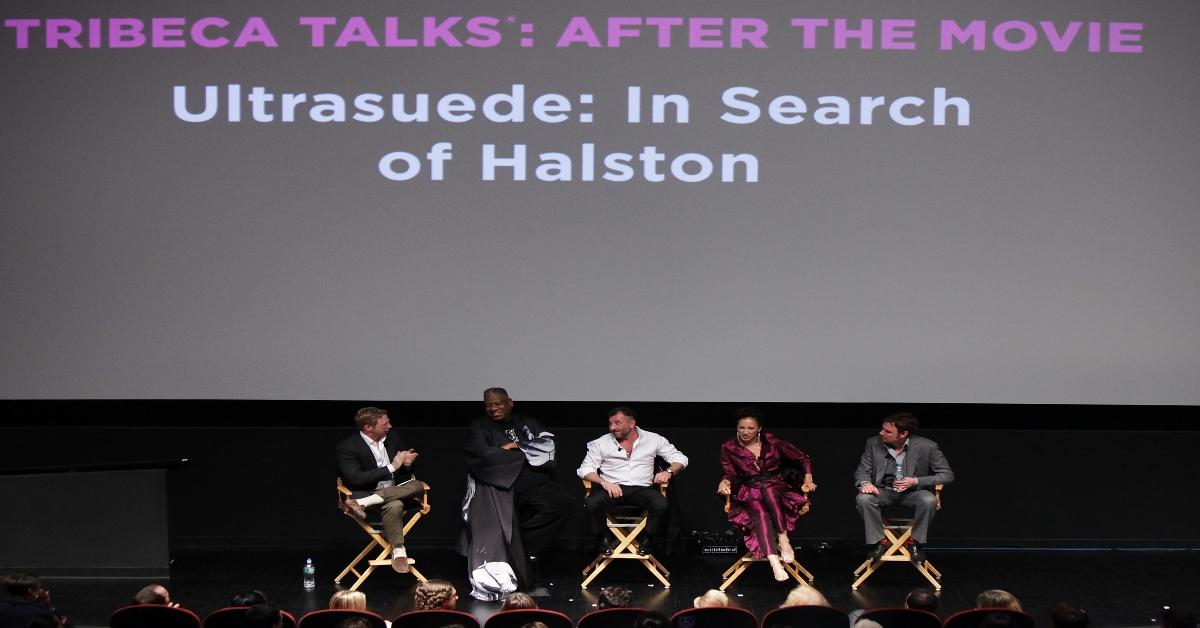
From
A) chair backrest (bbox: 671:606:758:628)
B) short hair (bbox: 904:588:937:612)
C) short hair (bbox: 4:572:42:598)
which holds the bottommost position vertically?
chair backrest (bbox: 671:606:758:628)

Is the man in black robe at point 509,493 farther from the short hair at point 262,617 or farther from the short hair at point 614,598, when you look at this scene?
the short hair at point 262,617

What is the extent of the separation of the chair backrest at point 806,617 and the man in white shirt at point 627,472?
2.08 meters

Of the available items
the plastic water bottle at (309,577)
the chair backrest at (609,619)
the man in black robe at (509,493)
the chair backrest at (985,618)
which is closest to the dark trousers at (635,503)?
the man in black robe at (509,493)

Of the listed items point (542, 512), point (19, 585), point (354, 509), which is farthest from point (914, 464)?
point (19, 585)

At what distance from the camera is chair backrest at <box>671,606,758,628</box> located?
15.7ft

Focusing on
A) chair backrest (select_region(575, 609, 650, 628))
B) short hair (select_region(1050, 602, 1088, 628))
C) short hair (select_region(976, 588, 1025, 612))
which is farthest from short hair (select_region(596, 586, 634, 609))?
short hair (select_region(1050, 602, 1088, 628))

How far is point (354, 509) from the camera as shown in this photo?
6715 millimetres

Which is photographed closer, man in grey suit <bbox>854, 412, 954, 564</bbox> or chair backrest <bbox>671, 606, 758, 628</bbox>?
chair backrest <bbox>671, 606, 758, 628</bbox>

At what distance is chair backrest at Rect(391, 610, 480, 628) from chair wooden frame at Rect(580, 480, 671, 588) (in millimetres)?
2038

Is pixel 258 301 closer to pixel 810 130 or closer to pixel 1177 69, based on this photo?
pixel 810 130

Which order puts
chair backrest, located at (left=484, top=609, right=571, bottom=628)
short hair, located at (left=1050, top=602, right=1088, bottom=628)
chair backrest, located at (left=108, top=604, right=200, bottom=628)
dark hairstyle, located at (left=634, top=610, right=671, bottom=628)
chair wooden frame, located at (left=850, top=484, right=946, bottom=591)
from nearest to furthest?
short hair, located at (left=1050, top=602, right=1088, bottom=628), dark hairstyle, located at (left=634, top=610, right=671, bottom=628), chair backrest, located at (left=108, top=604, right=200, bottom=628), chair backrest, located at (left=484, top=609, right=571, bottom=628), chair wooden frame, located at (left=850, top=484, right=946, bottom=591)

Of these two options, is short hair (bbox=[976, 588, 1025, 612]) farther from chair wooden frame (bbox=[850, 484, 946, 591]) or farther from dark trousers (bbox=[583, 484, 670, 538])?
dark trousers (bbox=[583, 484, 670, 538])

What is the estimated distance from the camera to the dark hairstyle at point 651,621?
14.3 ft

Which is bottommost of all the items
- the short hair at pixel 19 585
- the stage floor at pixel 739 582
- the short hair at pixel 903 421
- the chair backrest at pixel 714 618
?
the stage floor at pixel 739 582
